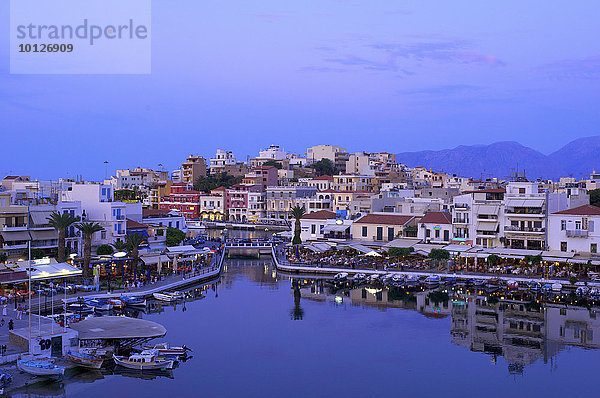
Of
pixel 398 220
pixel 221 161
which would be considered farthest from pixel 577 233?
pixel 221 161

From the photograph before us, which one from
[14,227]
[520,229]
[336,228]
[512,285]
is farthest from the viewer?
[336,228]

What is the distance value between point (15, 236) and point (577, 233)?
126 ft

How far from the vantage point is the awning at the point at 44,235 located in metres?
41.1

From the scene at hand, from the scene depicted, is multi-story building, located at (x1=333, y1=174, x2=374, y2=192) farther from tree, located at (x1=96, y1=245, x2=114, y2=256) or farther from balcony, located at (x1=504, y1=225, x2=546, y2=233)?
tree, located at (x1=96, y1=245, x2=114, y2=256)

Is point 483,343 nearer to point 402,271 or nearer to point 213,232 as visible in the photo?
point 402,271

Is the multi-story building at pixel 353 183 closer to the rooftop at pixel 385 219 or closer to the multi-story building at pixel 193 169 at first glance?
the rooftop at pixel 385 219

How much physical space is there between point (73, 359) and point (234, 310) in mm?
12677

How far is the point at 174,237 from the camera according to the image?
52.7 m

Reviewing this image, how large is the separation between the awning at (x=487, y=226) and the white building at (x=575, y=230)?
4036 mm

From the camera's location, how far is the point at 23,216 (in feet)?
135

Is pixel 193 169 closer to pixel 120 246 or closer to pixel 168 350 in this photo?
pixel 120 246

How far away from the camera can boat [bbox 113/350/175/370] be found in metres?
26.1

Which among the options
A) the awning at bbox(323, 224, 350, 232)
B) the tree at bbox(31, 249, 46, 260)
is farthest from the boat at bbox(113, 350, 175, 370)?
the awning at bbox(323, 224, 350, 232)

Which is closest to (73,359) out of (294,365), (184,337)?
(184,337)
